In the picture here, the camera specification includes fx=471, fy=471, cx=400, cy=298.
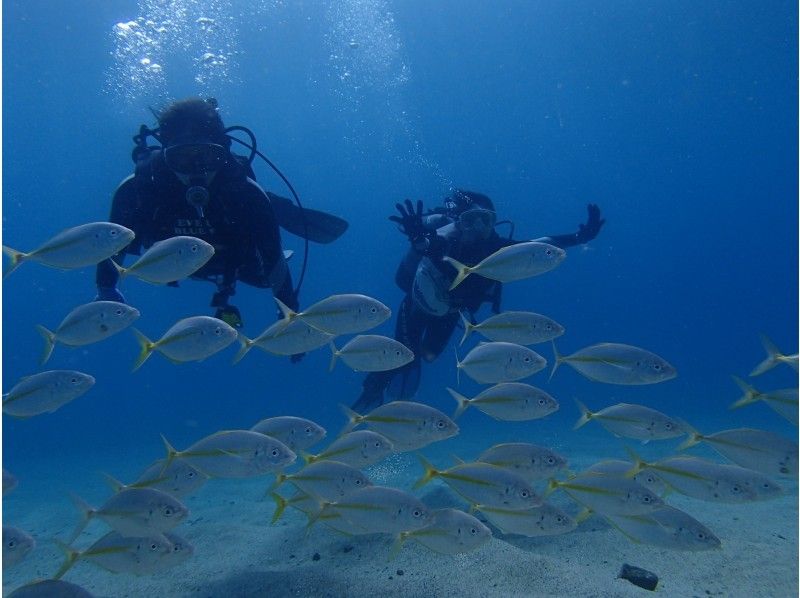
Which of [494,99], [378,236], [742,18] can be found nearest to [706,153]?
[494,99]

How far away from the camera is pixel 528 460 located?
121 inches

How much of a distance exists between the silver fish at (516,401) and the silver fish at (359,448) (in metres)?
0.70

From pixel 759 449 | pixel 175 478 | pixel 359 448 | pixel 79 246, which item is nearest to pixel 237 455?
pixel 175 478

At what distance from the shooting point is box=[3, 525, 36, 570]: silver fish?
7.91ft

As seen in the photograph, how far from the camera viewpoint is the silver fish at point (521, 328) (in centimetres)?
353

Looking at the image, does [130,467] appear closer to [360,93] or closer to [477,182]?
[360,93]

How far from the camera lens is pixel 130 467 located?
1355 cm

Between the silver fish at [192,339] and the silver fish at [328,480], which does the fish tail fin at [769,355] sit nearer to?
the silver fish at [328,480]

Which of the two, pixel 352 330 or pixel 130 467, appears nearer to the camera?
pixel 352 330

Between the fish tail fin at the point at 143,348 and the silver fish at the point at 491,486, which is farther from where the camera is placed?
the fish tail fin at the point at 143,348

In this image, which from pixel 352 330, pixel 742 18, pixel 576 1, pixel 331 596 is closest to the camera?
pixel 331 596

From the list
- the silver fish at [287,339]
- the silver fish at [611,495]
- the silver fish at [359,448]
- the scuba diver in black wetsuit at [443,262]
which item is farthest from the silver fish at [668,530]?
the scuba diver in black wetsuit at [443,262]

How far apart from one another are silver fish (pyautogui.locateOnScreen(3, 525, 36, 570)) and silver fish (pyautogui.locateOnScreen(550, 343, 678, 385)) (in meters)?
3.36

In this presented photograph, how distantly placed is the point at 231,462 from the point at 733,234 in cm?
8847
